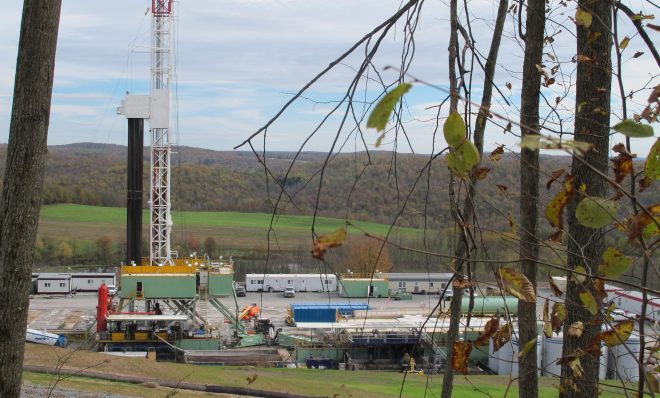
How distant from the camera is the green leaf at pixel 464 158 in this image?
1250 millimetres

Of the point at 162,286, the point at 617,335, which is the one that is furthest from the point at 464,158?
the point at 162,286

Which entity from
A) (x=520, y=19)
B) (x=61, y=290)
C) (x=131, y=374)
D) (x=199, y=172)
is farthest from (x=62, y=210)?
(x=520, y=19)

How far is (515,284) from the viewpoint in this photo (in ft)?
5.52

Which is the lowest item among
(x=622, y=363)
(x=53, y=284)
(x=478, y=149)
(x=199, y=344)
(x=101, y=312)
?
(x=199, y=344)

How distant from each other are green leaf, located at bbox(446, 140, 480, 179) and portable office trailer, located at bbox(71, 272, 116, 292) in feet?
120

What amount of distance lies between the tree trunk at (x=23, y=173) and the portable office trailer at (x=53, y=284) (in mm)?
33264

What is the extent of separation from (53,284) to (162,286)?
1465 cm

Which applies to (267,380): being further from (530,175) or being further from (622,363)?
(530,175)

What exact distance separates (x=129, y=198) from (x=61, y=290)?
13.6 meters

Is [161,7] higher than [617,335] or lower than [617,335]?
higher

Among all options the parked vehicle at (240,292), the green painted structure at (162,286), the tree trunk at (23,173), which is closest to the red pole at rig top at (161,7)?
the green painted structure at (162,286)

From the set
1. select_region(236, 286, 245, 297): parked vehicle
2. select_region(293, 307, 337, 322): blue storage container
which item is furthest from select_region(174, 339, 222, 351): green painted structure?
select_region(236, 286, 245, 297): parked vehicle

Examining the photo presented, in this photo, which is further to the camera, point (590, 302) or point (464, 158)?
point (590, 302)

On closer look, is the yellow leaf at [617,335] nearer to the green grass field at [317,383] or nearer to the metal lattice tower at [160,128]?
the green grass field at [317,383]
